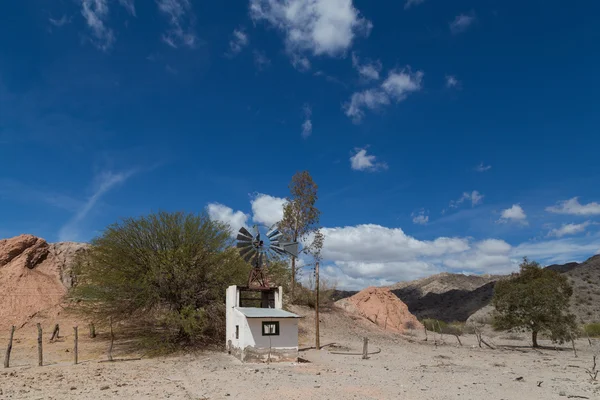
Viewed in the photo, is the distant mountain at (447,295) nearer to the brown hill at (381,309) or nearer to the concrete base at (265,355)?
the brown hill at (381,309)

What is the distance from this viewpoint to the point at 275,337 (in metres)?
20.0

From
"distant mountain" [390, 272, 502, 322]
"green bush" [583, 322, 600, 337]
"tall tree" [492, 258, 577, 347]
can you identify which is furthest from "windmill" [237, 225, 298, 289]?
"distant mountain" [390, 272, 502, 322]

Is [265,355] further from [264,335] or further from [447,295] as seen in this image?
[447,295]

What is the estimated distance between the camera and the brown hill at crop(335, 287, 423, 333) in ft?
137

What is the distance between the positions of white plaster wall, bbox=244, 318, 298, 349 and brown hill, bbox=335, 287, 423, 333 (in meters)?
22.2

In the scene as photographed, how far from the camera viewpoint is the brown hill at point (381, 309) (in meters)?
41.9

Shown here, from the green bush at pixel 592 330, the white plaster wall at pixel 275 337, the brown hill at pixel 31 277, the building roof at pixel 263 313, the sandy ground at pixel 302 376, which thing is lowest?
the green bush at pixel 592 330

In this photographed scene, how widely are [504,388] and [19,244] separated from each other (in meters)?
36.9

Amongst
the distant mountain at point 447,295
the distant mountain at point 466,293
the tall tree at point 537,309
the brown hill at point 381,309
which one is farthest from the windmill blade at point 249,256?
the distant mountain at point 447,295

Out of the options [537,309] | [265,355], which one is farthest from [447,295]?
[265,355]

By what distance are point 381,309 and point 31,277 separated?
102 feet

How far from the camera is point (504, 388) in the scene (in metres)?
14.6

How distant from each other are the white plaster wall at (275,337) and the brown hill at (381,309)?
872 inches

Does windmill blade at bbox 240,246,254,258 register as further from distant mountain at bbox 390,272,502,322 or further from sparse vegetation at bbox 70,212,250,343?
Result: distant mountain at bbox 390,272,502,322
